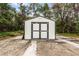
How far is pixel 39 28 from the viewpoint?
3289mm

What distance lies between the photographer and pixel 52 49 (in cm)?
322

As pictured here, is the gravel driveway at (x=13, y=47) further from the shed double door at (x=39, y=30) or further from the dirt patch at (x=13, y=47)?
the shed double door at (x=39, y=30)

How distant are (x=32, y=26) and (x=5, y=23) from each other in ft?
1.06

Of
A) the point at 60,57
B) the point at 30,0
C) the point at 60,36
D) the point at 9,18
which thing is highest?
the point at 30,0

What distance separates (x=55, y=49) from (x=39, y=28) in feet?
1.05

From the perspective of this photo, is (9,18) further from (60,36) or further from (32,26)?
(60,36)

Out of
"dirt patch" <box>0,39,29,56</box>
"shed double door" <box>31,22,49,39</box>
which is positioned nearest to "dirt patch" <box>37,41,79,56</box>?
"shed double door" <box>31,22,49,39</box>

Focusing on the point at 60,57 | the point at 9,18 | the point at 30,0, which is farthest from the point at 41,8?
the point at 60,57

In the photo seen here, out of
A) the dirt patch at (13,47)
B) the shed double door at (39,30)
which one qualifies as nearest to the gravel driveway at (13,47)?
the dirt patch at (13,47)

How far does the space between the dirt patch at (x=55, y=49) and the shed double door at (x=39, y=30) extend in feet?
0.25

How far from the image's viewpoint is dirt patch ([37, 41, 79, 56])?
3186 mm

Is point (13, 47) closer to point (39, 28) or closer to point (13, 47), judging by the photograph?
point (13, 47)

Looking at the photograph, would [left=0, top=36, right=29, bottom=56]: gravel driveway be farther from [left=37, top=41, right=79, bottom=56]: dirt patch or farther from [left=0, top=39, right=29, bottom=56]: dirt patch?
[left=37, top=41, right=79, bottom=56]: dirt patch

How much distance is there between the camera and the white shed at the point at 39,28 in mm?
3248
